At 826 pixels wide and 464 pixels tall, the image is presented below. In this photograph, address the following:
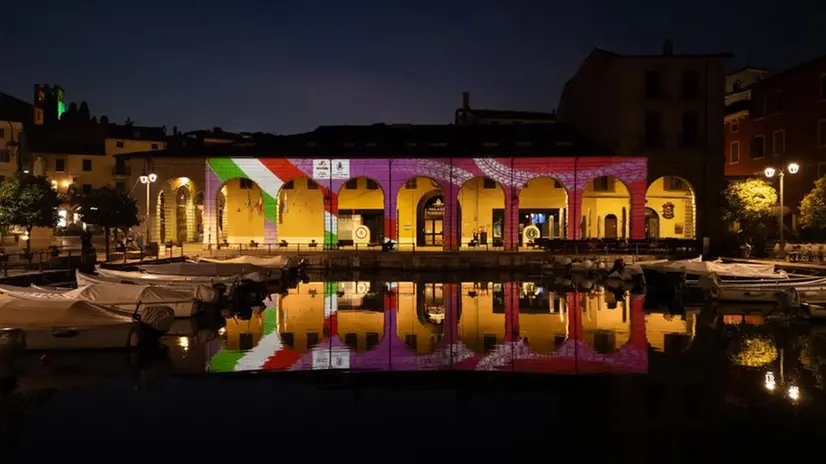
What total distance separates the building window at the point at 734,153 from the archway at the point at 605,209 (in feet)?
35.9

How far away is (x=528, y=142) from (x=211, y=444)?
41.6 meters

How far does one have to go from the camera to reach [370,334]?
21.3 metres

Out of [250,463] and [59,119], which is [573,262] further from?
[59,119]

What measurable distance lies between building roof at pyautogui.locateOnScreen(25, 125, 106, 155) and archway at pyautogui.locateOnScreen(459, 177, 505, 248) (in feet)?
151

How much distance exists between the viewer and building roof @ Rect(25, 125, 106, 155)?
74.8 m

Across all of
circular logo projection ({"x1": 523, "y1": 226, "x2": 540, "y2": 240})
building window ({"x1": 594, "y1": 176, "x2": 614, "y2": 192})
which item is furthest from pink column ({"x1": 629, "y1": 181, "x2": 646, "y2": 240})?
circular logo projection ({"x1": 523, "y1": 226, "x2": 540, "y2": 240})

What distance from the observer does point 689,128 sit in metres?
47.0

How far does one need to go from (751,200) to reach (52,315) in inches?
1553

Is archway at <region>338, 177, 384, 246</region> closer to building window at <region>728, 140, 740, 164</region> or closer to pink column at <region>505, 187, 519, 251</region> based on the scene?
pink column at <region>505, 187, 519, 251</region>

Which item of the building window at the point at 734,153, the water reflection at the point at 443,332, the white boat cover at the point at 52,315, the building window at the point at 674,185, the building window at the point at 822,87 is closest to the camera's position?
the water reflection at the point at 443,332

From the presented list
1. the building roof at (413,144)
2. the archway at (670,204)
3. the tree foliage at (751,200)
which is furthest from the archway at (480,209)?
the tree foliage at (751,200)

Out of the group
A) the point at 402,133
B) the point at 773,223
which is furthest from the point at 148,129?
the point at 773,223

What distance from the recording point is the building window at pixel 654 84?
47.1 m

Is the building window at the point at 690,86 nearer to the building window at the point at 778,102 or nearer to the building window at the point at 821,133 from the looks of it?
the building window at the point at 778,102
